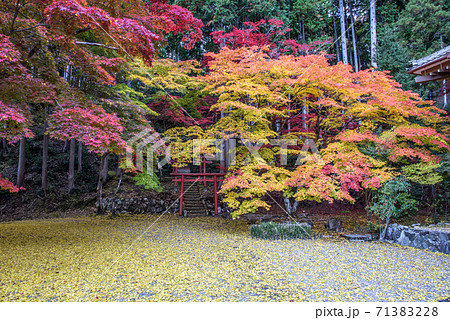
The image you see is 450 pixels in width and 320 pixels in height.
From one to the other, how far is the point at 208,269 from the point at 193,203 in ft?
20.8

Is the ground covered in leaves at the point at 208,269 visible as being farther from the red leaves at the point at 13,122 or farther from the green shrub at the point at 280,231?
the red leaves at the point at 13,122

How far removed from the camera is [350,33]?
15.2m

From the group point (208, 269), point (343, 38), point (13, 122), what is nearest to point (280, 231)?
point (208, 269)

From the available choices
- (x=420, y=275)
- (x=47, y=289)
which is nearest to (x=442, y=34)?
(x=420, y=275)

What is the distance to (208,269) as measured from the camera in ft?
12.8

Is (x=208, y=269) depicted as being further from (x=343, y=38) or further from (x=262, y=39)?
(x=343, y=38)

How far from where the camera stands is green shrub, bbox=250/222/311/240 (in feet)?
19.5

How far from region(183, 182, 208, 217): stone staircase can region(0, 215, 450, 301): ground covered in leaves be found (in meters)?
3.26


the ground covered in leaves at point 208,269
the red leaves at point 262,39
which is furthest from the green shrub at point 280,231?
the red leaves at point 262,39

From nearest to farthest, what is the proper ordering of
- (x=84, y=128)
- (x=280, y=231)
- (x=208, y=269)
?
(x=208, y=269) < (x=84, y=128) < (x=280, y=231)

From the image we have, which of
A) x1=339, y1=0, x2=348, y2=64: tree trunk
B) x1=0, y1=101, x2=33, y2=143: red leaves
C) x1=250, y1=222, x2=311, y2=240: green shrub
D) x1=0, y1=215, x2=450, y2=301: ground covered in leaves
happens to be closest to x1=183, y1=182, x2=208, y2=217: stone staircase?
x1=0, y1=215, x2=450, y2=301: ground covered in leaves

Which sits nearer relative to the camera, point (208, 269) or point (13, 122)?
point (208, 269)

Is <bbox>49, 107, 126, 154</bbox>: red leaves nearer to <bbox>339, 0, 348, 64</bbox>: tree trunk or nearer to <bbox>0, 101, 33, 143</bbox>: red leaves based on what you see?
<bbox>0, 101, 33, 143</bbox>: red leaves

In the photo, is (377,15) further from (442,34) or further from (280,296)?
(280,296)
